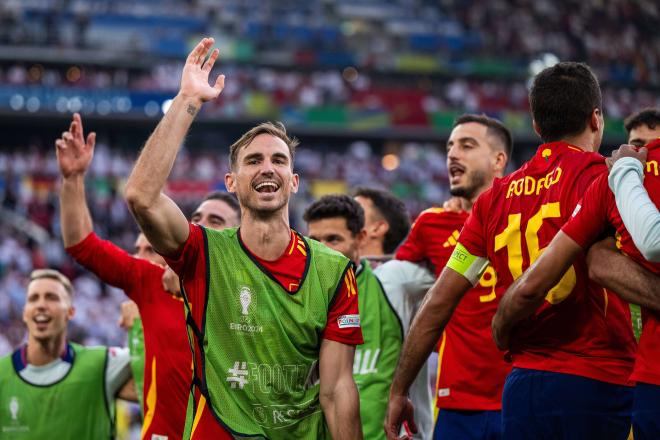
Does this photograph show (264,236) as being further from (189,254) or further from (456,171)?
(456,171)

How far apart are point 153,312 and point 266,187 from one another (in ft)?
6.90

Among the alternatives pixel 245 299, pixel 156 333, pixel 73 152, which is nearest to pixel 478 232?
pixel 245 299

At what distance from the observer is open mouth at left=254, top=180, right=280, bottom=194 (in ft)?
15.1

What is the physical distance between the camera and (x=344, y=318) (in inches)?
180

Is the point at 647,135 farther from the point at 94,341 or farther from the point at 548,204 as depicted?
the point at 94,341

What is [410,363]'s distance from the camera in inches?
185

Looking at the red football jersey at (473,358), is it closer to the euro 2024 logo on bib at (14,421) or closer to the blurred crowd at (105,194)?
the euro 2024 logo on bib at (14,421)

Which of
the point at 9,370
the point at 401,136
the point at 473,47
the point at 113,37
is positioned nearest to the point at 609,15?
the point at 473,47

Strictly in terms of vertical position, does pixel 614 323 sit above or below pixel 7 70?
below

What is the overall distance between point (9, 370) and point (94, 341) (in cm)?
1399

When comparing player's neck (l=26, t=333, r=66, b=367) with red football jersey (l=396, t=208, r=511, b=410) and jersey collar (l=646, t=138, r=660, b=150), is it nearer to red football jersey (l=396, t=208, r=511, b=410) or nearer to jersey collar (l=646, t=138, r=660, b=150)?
red football jersey (l=396, t=208, r=511, b=410)

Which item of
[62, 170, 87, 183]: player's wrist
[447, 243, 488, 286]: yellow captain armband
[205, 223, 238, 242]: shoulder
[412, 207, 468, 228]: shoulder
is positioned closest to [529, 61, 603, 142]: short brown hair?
[447, 243, 488, 286]: yellow captain armband

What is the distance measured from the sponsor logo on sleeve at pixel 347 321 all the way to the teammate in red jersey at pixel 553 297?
304 millimetres

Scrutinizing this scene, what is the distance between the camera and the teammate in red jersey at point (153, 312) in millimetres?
6066
